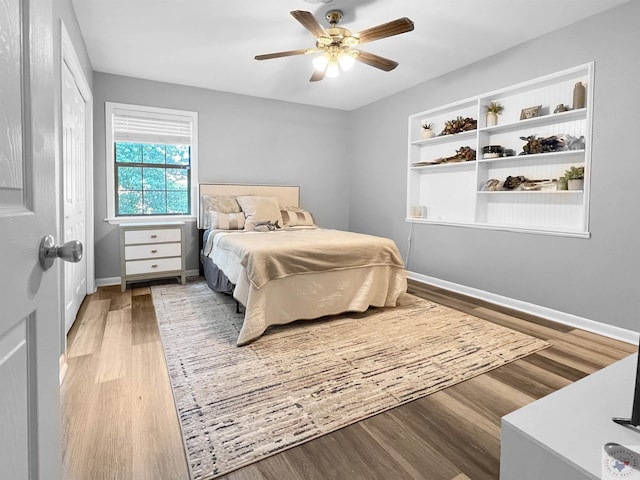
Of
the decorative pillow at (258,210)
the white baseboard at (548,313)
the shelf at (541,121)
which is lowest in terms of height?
the white baseboard at (548,313)

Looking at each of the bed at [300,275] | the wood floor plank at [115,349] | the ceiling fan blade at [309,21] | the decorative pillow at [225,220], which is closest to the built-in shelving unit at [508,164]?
the bed at [300,275]

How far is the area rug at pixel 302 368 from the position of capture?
1634 millimetres

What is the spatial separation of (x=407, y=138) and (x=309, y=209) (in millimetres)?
1861

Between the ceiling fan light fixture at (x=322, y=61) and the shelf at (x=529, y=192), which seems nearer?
the ceiling fan light fixture at (x=322, y=61)

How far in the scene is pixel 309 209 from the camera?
5672mm

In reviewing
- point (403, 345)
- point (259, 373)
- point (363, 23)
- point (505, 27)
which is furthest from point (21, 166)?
point (505, 27)

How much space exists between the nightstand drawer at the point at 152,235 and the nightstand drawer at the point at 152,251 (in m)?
0.06

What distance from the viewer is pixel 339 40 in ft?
9.03

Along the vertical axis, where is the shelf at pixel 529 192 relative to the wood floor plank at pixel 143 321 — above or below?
above

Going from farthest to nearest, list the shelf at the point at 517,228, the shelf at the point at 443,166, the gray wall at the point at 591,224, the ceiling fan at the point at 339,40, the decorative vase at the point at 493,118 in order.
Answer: the shelf at the point at 443,166 < the decorative vase at the point at 493,118 < the shelf at the point at 517,228 < the gray wall at the point at 591,224 < the ceiling fan at the point at 339,40

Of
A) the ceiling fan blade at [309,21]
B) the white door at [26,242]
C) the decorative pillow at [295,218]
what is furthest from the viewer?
the decorative pillow at [295,218]

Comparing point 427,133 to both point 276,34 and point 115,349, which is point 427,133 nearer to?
point 276,34

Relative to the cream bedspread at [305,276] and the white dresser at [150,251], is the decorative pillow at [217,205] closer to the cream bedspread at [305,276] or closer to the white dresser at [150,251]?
the white dresser at [150,251]

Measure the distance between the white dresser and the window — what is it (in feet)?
1.85
